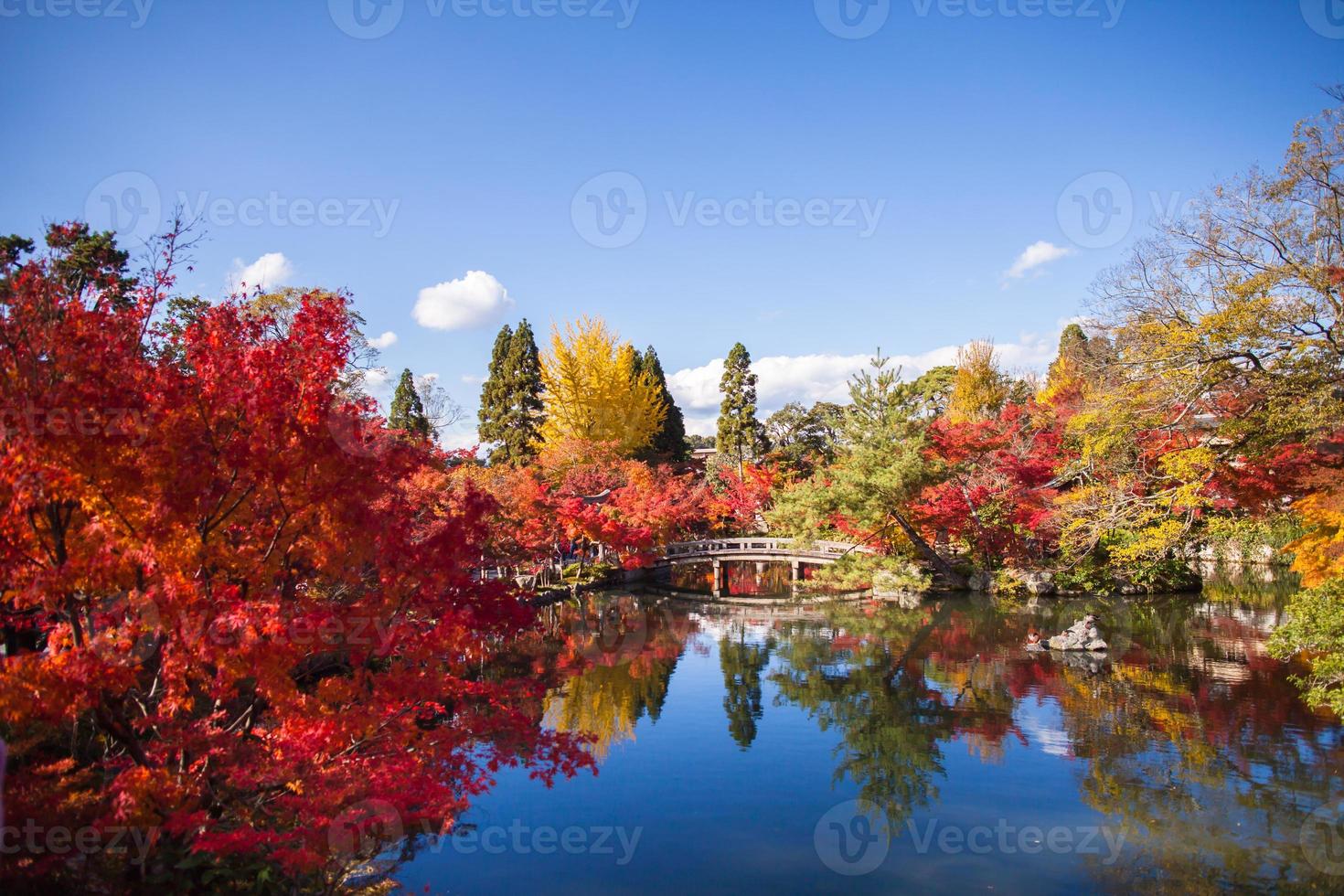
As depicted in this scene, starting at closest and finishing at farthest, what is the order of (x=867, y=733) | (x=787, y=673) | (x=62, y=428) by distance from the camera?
1. (x=62, y=428)
2. (x=867, y=733)
3. (x=787, y=673)

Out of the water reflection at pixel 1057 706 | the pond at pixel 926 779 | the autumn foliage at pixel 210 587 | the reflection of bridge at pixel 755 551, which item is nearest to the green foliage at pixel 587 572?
the reflection of bridge at pixel 755 551

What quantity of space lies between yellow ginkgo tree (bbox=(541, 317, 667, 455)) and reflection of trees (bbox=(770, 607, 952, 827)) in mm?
15599

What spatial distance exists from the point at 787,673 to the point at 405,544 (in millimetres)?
11202

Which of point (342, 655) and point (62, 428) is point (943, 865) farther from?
point (62, 428)

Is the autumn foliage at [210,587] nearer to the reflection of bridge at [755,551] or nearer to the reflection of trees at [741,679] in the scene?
the reflection of trees at [741,679]

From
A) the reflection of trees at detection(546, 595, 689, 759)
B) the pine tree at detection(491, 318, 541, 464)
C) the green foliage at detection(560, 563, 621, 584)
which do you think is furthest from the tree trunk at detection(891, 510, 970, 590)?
the pine tree at detection(491, 318, 541, 464)

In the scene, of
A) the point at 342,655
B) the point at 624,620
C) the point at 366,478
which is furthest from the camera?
the point at 624,620

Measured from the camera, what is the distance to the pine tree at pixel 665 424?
134 ft

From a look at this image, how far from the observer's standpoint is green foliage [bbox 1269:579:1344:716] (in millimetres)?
10094

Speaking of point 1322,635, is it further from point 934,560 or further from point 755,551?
point 755,551

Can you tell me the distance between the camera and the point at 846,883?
302 inches

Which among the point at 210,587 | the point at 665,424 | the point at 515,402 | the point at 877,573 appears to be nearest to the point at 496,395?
the point at 515,402

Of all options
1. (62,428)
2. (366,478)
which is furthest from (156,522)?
(366,478)

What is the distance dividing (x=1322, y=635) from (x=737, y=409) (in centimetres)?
3052
